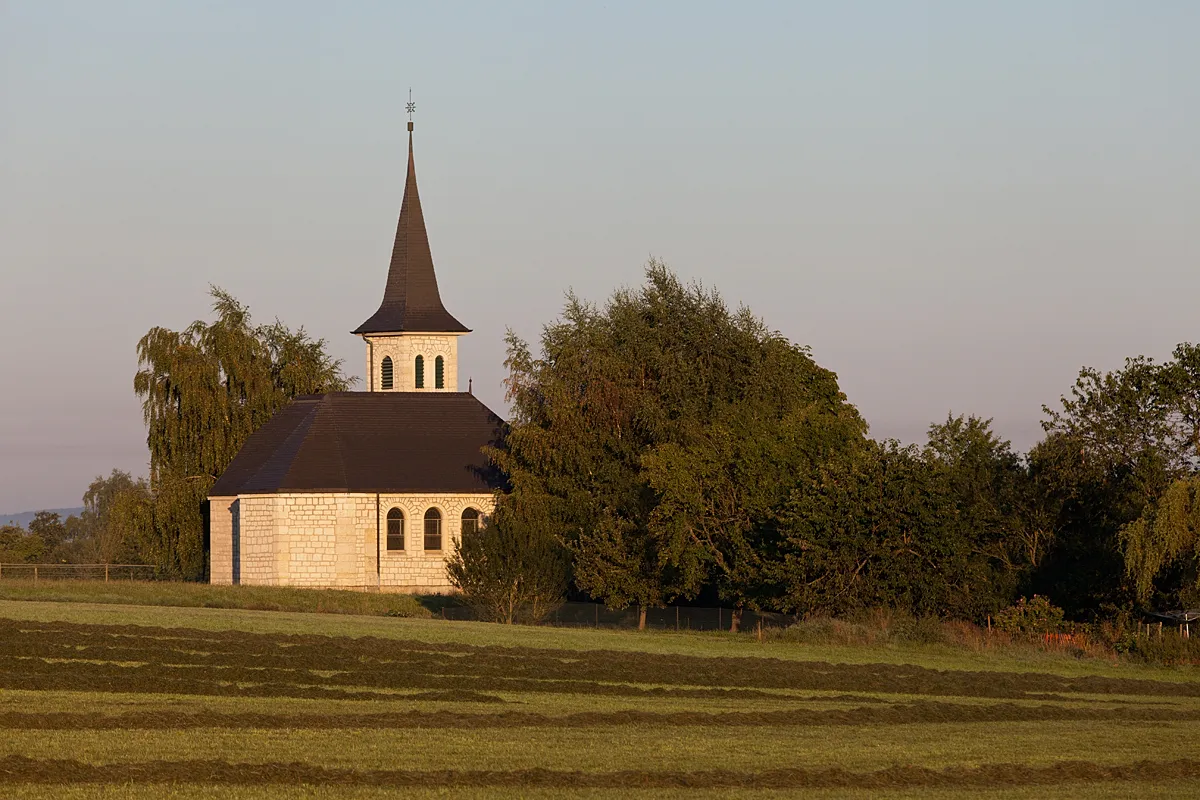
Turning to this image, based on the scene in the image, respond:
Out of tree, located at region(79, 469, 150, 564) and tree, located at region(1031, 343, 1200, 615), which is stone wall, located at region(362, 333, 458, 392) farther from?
tree, located at region(1031, 343, 1200, 615)

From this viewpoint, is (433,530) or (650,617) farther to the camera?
(433,530)

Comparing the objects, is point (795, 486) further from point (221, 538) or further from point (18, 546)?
point (18, 546)

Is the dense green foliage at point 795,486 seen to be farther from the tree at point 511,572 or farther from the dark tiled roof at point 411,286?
the dark tiled roof at point 411,286

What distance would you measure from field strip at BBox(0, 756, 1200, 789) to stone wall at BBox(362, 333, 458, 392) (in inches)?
2218

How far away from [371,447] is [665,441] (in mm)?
17420

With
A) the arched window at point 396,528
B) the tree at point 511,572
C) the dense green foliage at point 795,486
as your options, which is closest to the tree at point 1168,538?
the dense green foliage at point 795,486

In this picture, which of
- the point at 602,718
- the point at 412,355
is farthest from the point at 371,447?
the point at 602,718

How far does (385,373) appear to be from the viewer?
7894cm

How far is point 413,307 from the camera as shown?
3105 inches

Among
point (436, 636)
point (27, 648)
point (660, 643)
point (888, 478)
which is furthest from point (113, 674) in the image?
point (888, 478)

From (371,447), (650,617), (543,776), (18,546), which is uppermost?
(371,447)

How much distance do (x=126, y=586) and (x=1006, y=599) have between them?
107ft

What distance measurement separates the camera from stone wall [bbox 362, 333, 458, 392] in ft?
257

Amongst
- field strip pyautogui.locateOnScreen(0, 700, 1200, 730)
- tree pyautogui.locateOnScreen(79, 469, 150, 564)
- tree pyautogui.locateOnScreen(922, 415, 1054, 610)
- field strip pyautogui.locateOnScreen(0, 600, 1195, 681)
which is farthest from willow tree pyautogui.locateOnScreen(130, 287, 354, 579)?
field strip pyautogui.locateOnScreen(0, 700, 1200, 730)
